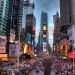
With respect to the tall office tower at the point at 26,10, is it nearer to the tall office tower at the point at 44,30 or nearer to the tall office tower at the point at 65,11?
the tall office tower at the point at 44,30

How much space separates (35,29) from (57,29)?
1544mm

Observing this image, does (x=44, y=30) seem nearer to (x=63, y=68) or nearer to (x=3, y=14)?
(x=63, y=68)

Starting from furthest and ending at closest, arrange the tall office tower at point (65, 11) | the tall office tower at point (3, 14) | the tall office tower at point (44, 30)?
the tall office tower at point (3, 14) → the tall office tower at point (44, 30) → the tall office tower at point (65, 11)

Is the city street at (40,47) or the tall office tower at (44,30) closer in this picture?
the city street at (40,47)

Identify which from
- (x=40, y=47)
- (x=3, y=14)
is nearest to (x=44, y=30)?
(x=40, y=47)

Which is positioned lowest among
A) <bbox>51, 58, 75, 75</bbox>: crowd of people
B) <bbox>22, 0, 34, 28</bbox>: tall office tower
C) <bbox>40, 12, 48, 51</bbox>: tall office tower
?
<bbox>51, 58, 75, 75</bbox>: crowd of people

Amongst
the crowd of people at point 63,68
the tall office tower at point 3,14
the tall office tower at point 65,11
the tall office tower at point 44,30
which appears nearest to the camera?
the crowd of people at point 63,68

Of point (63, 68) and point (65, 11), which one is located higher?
point (65, 11)

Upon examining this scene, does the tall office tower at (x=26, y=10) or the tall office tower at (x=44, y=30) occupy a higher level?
the tall office tower at (x=26, y=10)

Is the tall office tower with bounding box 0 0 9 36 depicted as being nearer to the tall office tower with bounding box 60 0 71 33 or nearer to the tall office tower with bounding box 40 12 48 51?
the tall office tower with bounding box 40 12 48 51

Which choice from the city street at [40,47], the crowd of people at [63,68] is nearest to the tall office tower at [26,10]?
the city street at [40,47]

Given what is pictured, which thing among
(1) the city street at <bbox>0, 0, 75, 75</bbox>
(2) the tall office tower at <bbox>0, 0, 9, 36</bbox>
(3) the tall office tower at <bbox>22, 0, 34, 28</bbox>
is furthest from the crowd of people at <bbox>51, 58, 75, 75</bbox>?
(2) the tall office tower at <bbox>0, 0, 9, 36</bbox>

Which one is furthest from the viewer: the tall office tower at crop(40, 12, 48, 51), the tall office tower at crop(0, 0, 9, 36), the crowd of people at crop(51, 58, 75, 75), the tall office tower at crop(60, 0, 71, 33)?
the tall office tower at crop(0, 0, 9, 36)

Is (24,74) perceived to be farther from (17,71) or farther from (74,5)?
(74,5)
